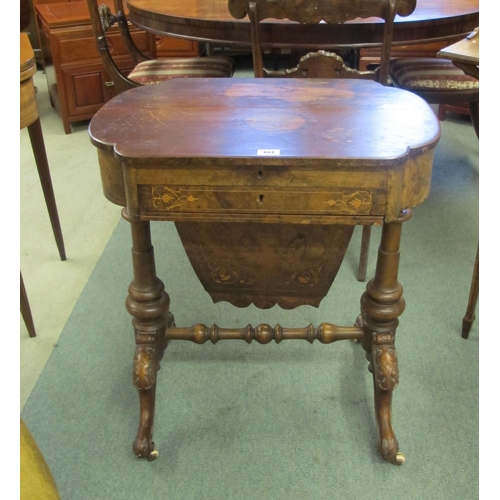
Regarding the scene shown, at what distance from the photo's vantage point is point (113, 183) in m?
1.30

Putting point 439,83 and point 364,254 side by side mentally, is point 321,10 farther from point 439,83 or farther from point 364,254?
point 439,83

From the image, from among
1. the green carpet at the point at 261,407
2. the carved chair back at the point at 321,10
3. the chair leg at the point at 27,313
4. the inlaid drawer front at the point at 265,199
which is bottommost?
the green carpet at the point at 261,407

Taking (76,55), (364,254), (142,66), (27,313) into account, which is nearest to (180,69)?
(142,66)

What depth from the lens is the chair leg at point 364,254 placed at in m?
2.12

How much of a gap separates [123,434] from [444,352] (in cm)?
103

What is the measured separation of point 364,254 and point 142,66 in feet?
4.58

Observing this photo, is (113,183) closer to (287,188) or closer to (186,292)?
(287,188)

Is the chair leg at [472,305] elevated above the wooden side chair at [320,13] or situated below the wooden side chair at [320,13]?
below

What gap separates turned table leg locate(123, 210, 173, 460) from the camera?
4.98 ft

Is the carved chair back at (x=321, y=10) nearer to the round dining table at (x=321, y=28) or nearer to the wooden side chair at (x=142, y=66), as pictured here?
the round dining table at (x=321, y=28)

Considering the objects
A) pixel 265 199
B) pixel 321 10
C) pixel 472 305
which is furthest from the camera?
pixel 472 305

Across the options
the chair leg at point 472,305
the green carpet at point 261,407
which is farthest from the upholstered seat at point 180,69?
the chair leg at point 472,305

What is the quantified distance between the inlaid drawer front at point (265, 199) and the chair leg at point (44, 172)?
0.92 meters

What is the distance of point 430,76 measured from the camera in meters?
2.51
